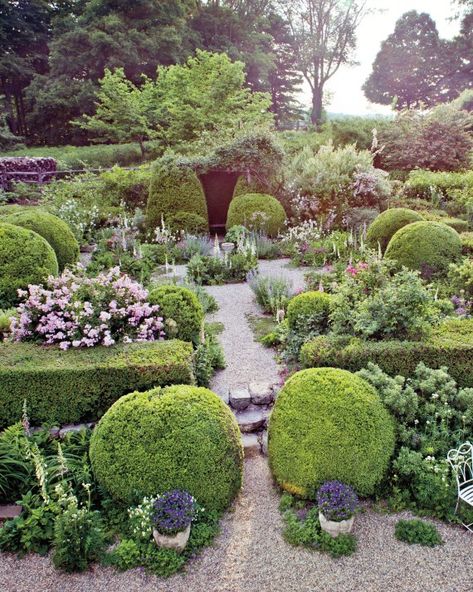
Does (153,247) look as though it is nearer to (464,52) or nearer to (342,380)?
(342,380)

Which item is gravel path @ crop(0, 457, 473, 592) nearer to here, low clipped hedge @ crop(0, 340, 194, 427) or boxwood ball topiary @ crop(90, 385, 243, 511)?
boxwood ball topiary @ crop(90, 385, 243, 511)

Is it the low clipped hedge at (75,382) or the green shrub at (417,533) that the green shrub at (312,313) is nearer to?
the low clipped hedge at (75,382)

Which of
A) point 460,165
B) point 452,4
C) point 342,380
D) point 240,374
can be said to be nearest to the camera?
point 342,380

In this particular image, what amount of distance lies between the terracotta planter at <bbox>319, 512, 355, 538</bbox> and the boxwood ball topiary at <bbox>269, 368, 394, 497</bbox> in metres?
0.31

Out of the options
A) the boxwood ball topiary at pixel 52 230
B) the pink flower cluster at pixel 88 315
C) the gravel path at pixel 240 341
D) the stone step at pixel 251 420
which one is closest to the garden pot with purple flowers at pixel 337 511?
the stone step at pixel 251 420

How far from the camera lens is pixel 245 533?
139 inches

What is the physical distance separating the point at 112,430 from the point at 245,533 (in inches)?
49.1

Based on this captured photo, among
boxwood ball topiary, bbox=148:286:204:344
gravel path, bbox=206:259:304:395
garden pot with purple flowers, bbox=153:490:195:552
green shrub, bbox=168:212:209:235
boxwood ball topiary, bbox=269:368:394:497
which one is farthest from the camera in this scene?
green shrub, bbox=168:212:209:235

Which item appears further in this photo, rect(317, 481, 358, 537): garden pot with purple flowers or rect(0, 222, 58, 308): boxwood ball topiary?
rect(0, 222, 58, 308): boxwood ball topiary

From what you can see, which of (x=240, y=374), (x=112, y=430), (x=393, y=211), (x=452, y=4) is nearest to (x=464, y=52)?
(x=452, y=4)

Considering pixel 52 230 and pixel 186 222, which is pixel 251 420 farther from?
pixel 186 222

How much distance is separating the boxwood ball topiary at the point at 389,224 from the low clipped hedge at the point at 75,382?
252 inches

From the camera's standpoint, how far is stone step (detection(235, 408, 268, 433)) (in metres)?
4.65

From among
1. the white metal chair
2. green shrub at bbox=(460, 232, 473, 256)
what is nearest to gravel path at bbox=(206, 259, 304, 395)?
the white metal chair
